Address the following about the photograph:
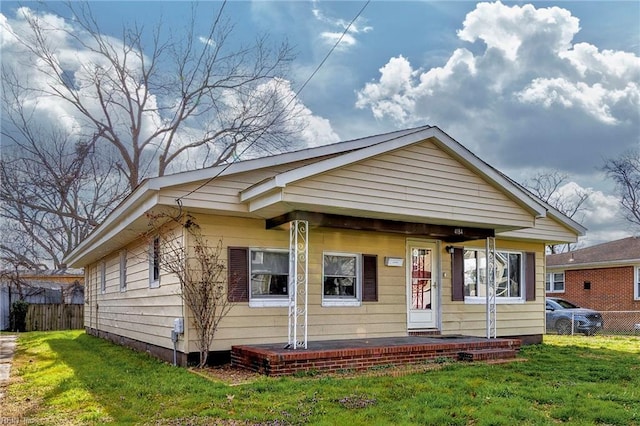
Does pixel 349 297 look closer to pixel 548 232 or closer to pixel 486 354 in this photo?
pixel 486 354

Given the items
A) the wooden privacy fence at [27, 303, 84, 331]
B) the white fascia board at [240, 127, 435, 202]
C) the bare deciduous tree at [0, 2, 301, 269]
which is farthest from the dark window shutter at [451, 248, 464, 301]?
the wooden privacy fence at [27, 303, 84, 331]

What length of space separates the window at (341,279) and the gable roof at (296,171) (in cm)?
192

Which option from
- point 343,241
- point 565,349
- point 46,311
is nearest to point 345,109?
point 343,241

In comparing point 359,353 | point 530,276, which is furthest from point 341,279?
point 530,276

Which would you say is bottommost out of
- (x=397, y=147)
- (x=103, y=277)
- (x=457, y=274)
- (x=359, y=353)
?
(x=359, y=353)

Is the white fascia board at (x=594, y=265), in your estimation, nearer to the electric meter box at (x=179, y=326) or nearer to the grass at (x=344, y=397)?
the grass at (x=344, y=397)

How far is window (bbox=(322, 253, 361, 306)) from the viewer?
10172 millimetres

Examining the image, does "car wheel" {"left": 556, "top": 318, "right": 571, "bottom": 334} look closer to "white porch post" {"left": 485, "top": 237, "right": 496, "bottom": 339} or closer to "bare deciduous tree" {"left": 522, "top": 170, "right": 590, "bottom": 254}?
"white porch post" {"left": 485, "top": 237, "right": 496, "bottom": 339}

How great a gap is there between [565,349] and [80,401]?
9.61 metres

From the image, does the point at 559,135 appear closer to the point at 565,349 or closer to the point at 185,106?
the point at 565,349

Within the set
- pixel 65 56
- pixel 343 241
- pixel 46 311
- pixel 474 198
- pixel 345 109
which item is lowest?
pixel 46 311

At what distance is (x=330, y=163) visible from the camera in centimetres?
845

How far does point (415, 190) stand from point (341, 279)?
2.25 metres

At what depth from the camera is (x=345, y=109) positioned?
48.3 feet
